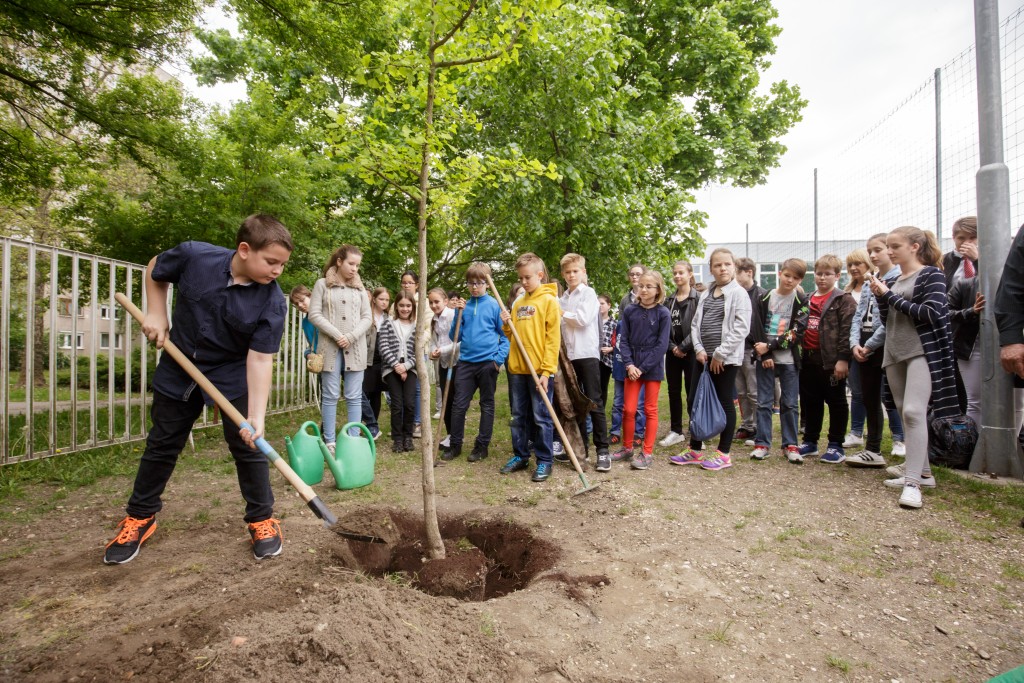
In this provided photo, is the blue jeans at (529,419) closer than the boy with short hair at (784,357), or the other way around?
the blue jeans at (529,419)

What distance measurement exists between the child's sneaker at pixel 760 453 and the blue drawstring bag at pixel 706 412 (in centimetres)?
72

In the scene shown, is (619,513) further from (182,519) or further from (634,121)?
(634,121)

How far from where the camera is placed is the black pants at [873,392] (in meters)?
4.98

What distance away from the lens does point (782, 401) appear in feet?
18.5

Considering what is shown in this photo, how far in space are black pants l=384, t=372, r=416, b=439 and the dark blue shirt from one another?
122 inches

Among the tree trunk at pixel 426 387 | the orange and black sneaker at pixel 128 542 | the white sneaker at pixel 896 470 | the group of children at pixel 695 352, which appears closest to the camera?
the orange and black sneaker at pixel 128 542

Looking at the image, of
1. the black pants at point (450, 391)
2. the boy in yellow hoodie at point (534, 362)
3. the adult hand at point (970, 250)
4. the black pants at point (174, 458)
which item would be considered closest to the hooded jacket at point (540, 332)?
the boy in yellow hoodie at point (534, 362)

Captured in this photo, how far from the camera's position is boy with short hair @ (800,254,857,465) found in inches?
203

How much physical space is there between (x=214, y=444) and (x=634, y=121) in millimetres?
9030

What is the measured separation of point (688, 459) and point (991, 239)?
3280mm

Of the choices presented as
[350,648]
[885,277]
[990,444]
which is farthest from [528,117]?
[350,648]

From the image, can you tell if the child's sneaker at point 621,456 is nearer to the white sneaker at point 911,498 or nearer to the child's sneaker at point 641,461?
the child's sneaker at point 641,461

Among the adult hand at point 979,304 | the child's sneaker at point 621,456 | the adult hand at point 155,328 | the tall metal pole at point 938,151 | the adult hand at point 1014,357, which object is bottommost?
the child's sneaker at point 621,456

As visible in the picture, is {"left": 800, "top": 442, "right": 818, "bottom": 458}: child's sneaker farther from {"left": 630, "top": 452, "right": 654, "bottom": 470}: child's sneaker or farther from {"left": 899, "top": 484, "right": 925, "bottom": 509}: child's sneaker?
{"left": 630, "top": 452, "right": 654, "bottom": 470}: child's sneaker
